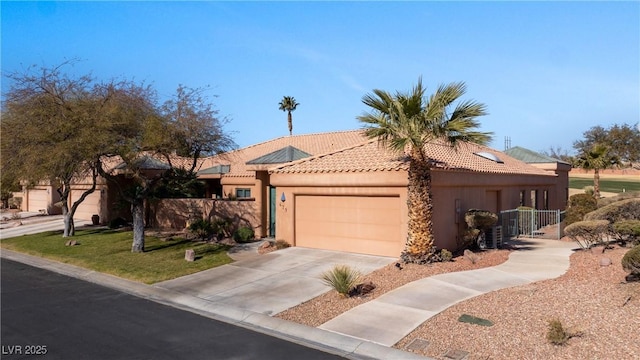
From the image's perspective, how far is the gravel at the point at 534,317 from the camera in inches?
302

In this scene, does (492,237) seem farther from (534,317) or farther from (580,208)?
(534,317)

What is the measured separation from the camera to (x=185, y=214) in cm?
2445

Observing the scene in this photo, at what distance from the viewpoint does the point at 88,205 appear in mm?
30906

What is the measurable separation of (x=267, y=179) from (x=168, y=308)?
419 inches

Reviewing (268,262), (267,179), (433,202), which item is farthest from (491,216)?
(267,179)

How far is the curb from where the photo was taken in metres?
8.18

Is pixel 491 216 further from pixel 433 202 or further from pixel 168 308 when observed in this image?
pixel 168 308

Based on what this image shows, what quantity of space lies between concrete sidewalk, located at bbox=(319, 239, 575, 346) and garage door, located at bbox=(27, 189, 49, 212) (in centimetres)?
3213

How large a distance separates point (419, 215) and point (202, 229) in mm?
10967

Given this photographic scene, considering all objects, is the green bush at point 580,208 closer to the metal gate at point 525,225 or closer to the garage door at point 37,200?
the metal gate at point 525,225

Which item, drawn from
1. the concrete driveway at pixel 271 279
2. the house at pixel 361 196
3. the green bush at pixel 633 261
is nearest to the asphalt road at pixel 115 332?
the concrete driveway at pixel 271 279

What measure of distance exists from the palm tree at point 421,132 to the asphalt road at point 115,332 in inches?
252

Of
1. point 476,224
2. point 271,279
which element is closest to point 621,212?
point 476,224

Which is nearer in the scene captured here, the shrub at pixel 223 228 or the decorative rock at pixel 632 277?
the decorative rock at pixel 632 277
